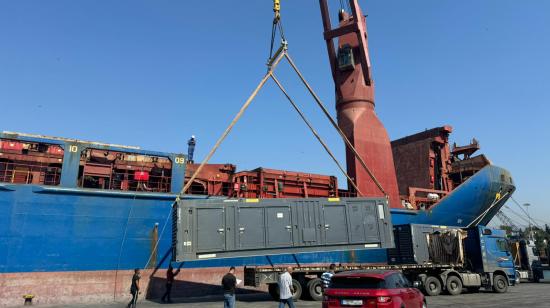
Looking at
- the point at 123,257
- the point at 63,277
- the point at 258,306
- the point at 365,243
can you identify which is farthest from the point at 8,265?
the point at 365,243

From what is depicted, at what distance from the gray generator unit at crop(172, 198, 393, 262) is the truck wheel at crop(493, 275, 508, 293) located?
24.0 feet

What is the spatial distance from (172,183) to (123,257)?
4.06m

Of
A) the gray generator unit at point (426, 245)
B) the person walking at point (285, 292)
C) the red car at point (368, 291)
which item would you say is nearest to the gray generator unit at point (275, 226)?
the gray generator unit at point (426, 245)

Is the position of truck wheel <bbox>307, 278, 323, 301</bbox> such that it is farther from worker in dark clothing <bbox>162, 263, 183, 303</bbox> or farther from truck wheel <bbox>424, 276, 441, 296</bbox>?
worker in dark clothing <bbox>162, 263, 183, 303</bbox>

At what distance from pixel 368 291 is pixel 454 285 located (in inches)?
510

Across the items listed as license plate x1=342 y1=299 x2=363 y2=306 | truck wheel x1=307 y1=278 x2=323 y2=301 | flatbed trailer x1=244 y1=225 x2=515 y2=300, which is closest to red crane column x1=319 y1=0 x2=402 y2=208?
flatbed trailer x1=244 y1=225 x2=515 y2=300

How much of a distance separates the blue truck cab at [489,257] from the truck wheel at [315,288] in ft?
29.5

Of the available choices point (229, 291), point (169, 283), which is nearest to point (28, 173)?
point (169, 283)

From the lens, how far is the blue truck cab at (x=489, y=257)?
19.8m

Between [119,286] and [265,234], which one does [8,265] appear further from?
[265,234]

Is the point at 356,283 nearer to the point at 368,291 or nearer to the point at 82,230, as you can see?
the point at 368,291

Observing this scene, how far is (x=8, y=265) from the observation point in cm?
1524

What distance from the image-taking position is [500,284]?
65.0 ft

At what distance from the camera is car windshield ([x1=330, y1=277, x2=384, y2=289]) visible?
8641 mm
